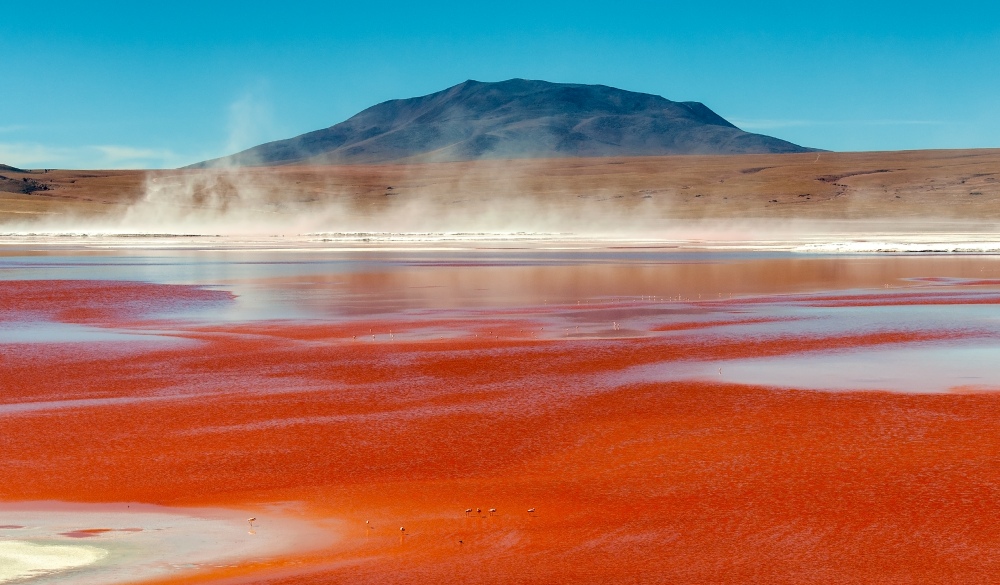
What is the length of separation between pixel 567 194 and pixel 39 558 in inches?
4146

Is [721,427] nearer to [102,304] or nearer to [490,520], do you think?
[490,520]

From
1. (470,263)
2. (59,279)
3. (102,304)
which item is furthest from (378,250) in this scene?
(102,304)

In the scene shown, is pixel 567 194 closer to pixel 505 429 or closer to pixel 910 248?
pixel 910 248

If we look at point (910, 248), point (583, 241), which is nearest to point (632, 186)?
point (583, 241)

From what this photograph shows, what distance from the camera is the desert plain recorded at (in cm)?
723

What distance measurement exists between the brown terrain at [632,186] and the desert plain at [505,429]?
2620 inches

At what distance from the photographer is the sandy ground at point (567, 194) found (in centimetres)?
8969

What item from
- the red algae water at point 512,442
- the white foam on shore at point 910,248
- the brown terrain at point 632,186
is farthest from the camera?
the brown terrain at point 632,186

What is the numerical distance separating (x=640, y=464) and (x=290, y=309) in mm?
13568

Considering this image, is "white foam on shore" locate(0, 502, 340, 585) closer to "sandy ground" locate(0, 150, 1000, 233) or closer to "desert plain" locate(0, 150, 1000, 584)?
"desert plain" locate(0, 150, 1000, 584)

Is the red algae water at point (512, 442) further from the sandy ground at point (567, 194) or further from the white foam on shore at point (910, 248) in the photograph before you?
the sandy ground at point (567, 194)

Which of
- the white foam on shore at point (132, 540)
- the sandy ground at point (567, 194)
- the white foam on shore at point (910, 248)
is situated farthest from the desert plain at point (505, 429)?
the sandy ground at point (567, 194)

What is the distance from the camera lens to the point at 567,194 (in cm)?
11119

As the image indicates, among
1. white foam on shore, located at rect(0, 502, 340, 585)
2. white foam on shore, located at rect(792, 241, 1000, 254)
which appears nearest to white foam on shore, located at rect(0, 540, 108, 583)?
white foam on shore, located at rect(0, 502, 340, 585)
